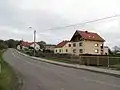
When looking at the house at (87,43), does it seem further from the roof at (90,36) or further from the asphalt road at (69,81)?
the asphalt road at (69,81)

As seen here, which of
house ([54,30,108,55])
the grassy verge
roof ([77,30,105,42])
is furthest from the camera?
roof ([77,30,105,42])

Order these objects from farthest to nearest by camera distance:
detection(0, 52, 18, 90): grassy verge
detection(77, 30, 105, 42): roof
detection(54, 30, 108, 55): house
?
detection(77, 30, 105, 42): roof → detection(54, 30, 108, 55): house → detection(0, 52, 18, 90): grassy verge

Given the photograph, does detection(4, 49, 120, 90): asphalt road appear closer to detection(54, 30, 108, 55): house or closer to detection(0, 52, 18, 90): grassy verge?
detection(0, 52, 18, 90): grassy verge

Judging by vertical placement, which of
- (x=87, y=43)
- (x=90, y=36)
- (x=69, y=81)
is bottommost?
(x=69, y=81)

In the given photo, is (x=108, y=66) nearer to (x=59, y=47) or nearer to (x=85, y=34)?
(x=85, y=34)

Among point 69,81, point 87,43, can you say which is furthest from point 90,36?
point 69,81

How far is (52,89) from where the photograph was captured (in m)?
14.2

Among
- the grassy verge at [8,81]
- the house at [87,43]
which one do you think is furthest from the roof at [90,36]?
the grassy verge at [8,81]

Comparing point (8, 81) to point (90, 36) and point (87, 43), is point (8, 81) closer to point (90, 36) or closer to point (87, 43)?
point (87, 43)

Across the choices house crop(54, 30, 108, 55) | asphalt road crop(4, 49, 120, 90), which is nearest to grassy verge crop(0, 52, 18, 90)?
asphalt road crop(4, 49, 120, 90)

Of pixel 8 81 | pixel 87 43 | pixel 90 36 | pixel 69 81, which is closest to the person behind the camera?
pixel 8 81

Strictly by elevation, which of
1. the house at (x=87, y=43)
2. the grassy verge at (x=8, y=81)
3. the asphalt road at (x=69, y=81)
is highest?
the house at (x=87, y=43)

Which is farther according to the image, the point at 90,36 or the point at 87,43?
the point at 90,36

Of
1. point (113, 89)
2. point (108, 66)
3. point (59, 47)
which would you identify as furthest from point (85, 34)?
point (113, 89)
